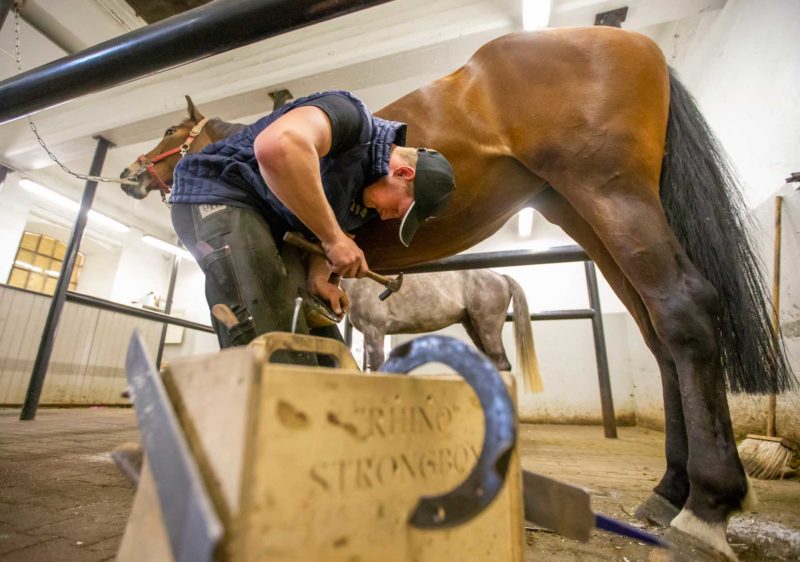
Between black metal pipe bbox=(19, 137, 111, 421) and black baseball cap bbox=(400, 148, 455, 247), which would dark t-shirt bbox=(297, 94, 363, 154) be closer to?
black baseball cap bbox=(400, 148, 455, 247)

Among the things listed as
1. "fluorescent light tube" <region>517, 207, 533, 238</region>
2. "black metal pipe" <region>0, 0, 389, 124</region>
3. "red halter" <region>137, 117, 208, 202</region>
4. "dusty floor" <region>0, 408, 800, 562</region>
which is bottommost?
"dusty floor" <region>0, 408, 800, 562</region>

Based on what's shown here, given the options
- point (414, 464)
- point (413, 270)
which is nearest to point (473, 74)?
point (413, 270)

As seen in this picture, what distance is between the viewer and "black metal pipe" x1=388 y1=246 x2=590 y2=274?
1.80 metres

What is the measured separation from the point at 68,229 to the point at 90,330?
249 cm

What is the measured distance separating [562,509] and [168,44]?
4.18ft

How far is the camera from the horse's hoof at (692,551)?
2.10ft

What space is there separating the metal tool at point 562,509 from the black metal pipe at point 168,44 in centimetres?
97

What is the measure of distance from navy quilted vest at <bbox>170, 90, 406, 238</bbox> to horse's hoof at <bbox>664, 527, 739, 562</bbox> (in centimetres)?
95

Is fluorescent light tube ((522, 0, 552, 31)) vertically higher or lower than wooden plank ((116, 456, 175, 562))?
higher

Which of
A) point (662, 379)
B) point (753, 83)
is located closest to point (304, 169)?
point (662, 379)

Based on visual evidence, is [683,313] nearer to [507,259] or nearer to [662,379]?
[662,379]

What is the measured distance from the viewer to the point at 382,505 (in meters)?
0.30

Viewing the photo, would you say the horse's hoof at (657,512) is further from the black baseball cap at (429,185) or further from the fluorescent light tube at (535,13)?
the fluorescent light tube at (535,13)

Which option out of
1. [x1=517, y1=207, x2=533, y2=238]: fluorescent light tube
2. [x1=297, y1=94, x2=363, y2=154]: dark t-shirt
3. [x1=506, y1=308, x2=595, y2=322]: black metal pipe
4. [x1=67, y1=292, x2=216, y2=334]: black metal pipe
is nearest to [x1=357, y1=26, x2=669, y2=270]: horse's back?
[x1=297, y1=94, x2=363, y2=154]: dark t-shirt
